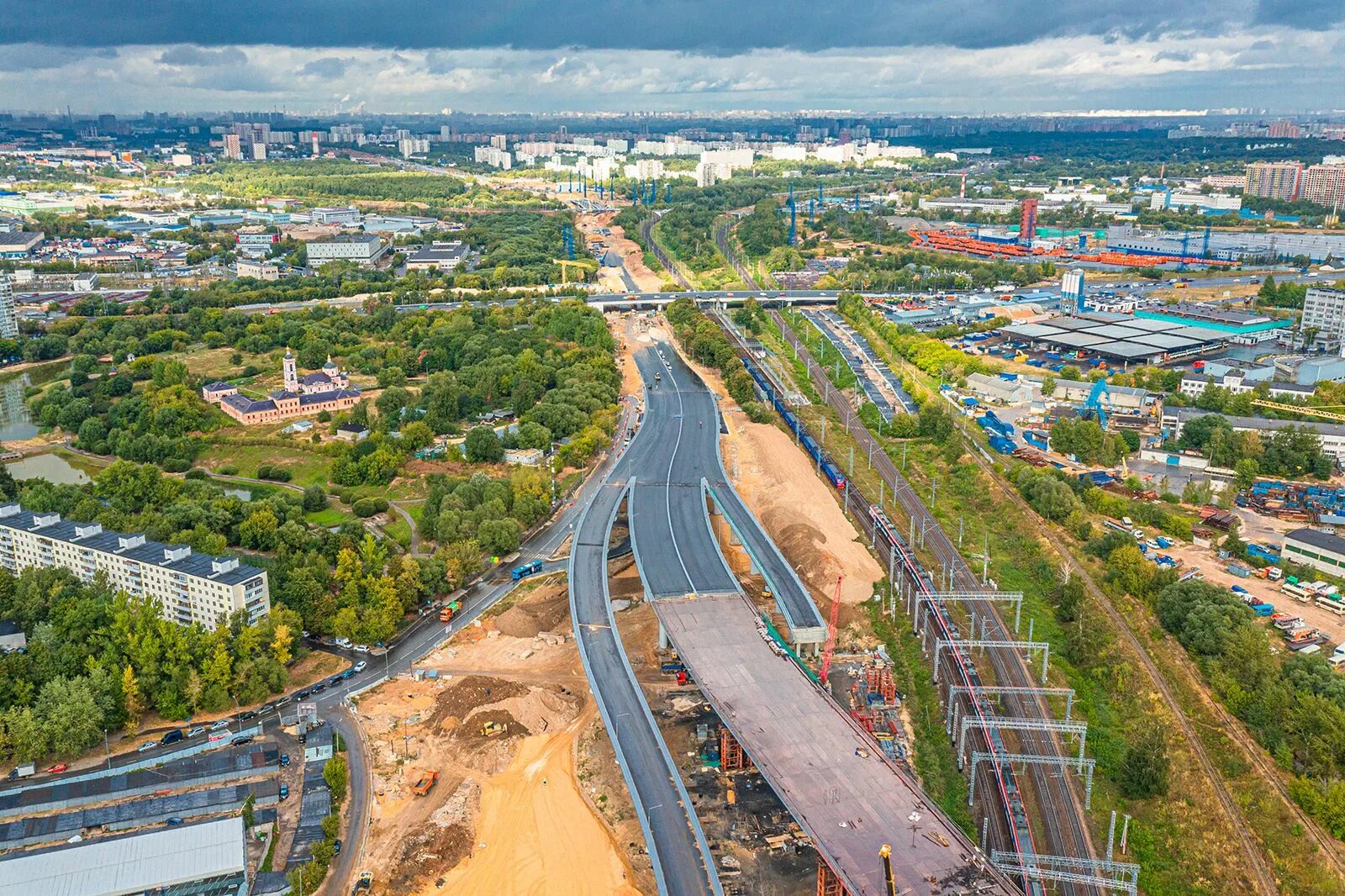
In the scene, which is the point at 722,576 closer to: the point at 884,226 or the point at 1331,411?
the point at 1331,411

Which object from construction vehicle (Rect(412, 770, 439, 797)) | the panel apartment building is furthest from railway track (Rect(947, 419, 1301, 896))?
the panel apartment building

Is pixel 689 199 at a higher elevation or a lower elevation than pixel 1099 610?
higher

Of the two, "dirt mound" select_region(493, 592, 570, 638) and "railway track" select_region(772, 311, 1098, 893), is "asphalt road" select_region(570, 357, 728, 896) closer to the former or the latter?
"dirt mound" select_region(493, 592, 570, 638)

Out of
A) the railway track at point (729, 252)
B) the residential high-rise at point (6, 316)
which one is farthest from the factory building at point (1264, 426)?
the residential high-rise at point (6, 316)

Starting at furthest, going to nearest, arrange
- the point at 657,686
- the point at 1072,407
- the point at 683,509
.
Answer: the point at 1072,407
the point at 683,509
the point at 657,686

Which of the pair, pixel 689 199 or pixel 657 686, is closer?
pixel 657 686

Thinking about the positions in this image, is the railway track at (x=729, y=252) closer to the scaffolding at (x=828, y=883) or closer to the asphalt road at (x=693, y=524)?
the asphalt road at (x=693, y=524)

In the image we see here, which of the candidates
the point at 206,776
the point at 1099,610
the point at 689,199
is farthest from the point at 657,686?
the point at 689,199
